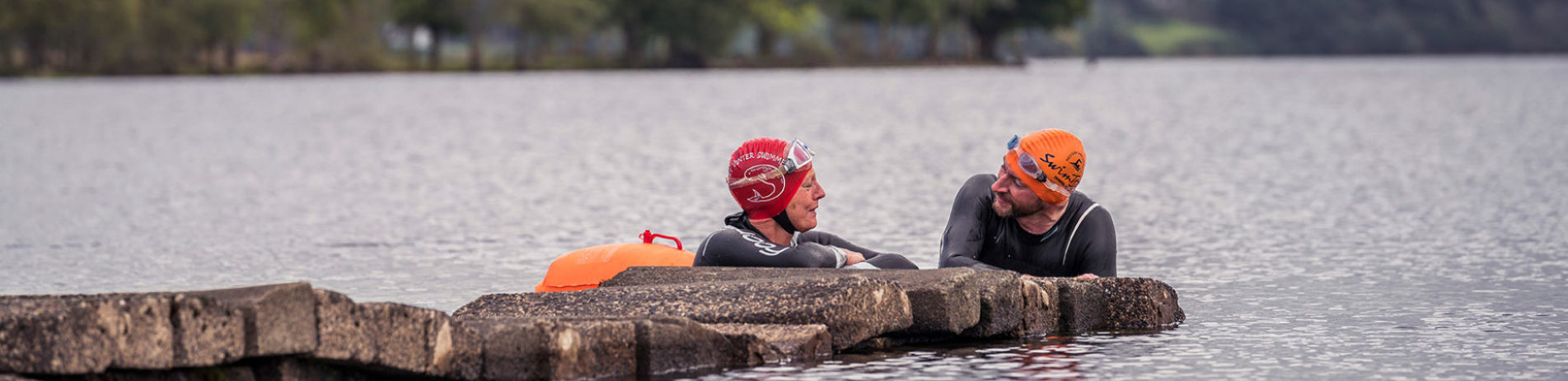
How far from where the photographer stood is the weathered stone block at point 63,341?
28.7ft

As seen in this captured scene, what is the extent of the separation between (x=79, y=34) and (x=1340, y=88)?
90.6 metres

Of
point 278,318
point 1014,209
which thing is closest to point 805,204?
point 1014,209

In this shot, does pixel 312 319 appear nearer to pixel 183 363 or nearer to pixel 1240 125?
pixel 183 363

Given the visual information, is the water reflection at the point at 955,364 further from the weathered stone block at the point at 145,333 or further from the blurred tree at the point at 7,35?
the blurred tree at the point at 7,35

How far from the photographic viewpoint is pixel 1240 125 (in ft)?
178

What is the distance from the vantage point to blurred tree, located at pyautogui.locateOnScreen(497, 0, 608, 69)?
14288cm

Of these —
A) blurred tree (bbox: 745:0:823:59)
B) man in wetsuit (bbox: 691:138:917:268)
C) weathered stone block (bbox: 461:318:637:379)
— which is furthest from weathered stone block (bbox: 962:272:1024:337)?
blurred tree (bbox: 745:0:823:59)

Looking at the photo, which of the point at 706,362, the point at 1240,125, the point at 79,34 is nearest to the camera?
the point at 706,362

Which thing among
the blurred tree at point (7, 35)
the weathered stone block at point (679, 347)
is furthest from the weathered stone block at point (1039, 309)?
the blurred tree at point (7, 35)

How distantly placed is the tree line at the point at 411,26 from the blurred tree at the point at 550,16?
77 millimetres

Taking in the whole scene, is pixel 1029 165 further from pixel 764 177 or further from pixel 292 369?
pixel 292 369

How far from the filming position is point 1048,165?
40.6 feet

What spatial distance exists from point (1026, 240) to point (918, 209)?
11954 mm

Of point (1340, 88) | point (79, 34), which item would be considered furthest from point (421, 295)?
point (79, 34)
